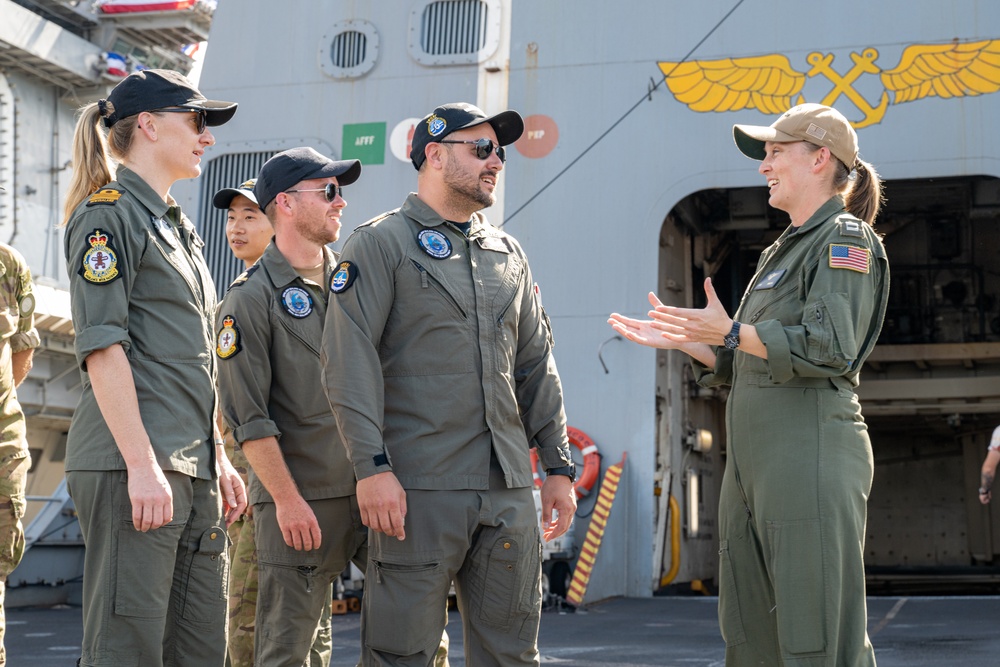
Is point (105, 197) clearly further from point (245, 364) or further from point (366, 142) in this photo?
point (366, 142)

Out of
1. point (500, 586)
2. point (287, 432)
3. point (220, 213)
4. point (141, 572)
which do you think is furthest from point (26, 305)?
point (220, 213)

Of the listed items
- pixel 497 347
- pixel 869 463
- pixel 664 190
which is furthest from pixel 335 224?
pixel 664 190

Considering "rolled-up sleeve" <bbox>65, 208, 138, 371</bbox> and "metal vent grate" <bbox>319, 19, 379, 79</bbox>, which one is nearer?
"rolled-up sleeve" <bbox>65, 208, 138, 371</bbox>

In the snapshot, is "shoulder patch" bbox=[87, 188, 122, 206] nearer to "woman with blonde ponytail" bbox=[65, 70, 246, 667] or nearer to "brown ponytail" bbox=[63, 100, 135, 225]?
"woman with blonde ponytail" bbox=[65, 70, 246, 667]

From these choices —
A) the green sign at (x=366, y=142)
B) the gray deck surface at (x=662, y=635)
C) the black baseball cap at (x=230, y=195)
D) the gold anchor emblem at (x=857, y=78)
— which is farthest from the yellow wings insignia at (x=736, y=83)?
the black baseball cap at (x=230, y=195)

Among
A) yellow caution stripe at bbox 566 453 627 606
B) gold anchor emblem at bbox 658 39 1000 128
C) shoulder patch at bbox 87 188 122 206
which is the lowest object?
yellow caution stripe at bbox 566 453 627 606

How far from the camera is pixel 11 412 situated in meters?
4.23

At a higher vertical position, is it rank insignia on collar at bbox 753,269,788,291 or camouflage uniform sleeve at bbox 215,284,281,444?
rank insignia on collar at bbox 753,269,788,291

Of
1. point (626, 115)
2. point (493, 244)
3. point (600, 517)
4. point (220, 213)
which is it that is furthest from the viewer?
point (220, 213)

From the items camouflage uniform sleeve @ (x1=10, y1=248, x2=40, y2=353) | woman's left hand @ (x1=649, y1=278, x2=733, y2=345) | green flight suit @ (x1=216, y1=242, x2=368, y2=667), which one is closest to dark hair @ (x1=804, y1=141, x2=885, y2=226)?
woman's left hand @ (x1=649, y1=278, x2=733, y2=345)

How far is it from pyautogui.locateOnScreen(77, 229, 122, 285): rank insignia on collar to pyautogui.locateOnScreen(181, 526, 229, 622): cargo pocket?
675 mm

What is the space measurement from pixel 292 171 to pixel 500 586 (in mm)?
1634

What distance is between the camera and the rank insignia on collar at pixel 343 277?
322 centimetres

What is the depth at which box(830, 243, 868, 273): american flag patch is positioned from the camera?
3.03 meters
